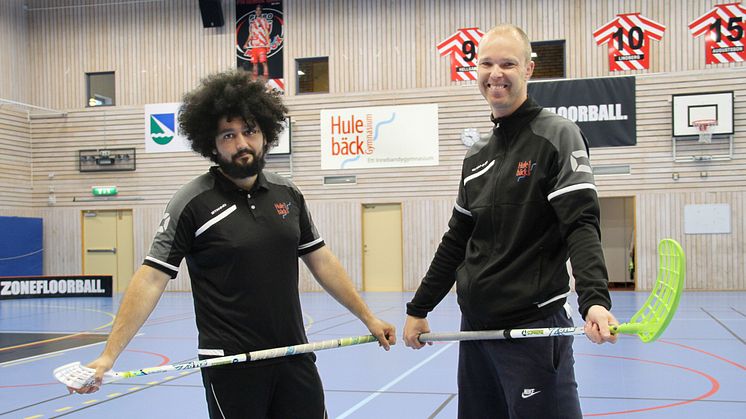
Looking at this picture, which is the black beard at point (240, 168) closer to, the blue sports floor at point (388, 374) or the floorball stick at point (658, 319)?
the floorball stick at point (658, 319)

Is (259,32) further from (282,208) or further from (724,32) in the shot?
(282,208)

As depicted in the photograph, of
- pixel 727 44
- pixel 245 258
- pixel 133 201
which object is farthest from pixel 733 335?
pixel 133 201

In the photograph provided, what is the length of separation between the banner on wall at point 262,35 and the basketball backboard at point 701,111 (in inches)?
415

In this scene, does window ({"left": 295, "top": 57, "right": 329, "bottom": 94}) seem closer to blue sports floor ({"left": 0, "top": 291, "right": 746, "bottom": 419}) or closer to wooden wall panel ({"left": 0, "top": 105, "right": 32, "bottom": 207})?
wooden wall panel ({"left": 0, "top": 105, "right": 32, "bottom": 207})

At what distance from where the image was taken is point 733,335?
9.74 metres

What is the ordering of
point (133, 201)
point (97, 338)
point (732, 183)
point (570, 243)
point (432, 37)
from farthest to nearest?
1. point (133, 201)
2. point (432, 37)
3. point (732, 183)
4. point (97, 338)
5. point (570, 243)

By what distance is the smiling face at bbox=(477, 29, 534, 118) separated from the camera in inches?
116

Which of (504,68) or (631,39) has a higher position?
(631,39)

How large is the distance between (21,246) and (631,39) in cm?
1798

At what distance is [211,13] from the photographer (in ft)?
66.0

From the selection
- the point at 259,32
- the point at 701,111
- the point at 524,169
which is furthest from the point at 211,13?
the point at 524,169

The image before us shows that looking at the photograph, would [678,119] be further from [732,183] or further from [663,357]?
[663,357]

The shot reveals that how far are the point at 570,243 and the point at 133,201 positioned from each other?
19.7m

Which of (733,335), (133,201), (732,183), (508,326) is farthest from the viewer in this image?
(133,201)
